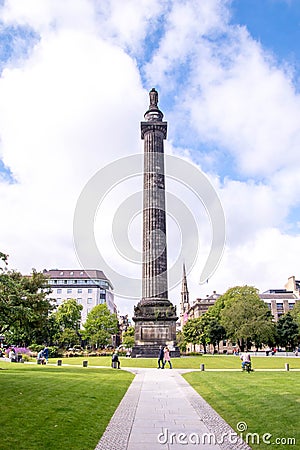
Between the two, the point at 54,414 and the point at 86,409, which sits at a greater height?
the point at 54,414

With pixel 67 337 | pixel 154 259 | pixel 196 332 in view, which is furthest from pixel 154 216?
pixel 196 332

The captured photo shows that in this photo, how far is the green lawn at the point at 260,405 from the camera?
11.5 meters

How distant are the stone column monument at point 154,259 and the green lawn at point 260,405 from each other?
2691cm

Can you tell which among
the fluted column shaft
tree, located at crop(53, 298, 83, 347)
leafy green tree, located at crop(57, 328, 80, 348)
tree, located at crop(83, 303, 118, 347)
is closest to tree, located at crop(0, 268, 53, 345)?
the fluted column shaft

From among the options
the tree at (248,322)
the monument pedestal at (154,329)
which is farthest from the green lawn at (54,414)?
the tree at (248,322)

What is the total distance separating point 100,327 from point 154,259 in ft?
143

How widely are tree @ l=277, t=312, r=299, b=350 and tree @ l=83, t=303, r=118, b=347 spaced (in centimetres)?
3596

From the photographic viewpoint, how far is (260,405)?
15133 mm

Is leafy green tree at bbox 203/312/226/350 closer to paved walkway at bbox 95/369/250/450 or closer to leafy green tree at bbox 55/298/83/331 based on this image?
leafy green tree at bbox 55/298/83/331

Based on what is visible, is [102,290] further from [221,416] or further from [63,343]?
[221,416]

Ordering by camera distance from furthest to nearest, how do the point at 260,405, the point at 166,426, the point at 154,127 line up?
the point at 154,127 → the point at 260,405 → the point at 166,426

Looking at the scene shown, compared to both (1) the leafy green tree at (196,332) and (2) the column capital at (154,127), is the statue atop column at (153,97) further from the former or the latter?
(1) the leafy green tree at (196,332)

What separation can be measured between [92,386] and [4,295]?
11127mm

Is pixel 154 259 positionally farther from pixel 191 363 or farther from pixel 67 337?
pixel 67 337
